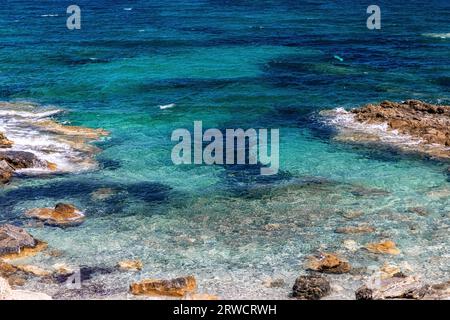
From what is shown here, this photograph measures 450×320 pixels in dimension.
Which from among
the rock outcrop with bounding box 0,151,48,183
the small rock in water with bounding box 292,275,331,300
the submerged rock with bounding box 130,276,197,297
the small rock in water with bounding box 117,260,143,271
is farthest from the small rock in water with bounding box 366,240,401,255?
the rock outcrop with bounding box 0,151,48,183

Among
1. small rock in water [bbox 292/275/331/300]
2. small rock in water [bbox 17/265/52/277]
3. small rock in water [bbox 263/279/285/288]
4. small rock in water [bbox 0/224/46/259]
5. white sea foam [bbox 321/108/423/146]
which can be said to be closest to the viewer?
small rock in water [bbox 292/275/331/300]

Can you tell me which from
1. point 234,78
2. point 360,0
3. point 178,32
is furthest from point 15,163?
point 360,0

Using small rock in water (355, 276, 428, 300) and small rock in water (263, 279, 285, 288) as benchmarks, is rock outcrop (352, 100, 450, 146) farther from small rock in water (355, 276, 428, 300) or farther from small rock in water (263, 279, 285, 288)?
small rock in water (263, 279, 285, 288)

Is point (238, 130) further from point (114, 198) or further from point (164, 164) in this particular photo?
point (114, 198)

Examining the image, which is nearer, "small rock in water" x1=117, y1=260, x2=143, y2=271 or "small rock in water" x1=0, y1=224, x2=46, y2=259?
"small rock in water" x1=117, y1=260, x2=143, y2=271

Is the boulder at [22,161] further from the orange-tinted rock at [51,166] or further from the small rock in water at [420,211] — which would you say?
the small rock in water at [420,211]

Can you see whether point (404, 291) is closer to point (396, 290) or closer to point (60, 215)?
point (396, 290)

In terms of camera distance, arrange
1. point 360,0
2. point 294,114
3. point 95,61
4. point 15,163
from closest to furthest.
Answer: point 15,163
point 294,114
point 95,61
point 360,0
